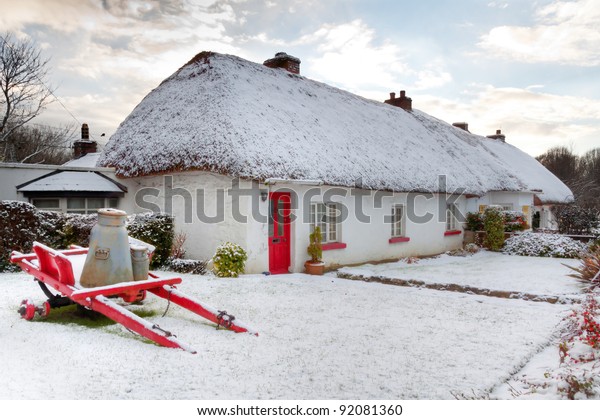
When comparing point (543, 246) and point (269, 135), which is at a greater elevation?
point (269, 135)

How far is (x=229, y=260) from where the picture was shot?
10.0m

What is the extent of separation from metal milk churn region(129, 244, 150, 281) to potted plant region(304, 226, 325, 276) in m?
5.54

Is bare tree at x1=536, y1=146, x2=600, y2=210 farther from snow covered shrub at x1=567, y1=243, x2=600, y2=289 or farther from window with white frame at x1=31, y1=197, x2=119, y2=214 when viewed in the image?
window with white frame at x1=31, y1=197, x2=119, y2=214

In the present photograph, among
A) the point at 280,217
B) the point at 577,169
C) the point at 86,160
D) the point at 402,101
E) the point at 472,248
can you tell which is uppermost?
the point at 402,101

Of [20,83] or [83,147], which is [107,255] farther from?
[83,147]

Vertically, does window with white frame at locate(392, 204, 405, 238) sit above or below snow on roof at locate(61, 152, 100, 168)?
below

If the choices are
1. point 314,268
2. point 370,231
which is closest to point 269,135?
point 314,268

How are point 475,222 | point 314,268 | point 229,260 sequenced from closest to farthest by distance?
point 229,260, point 314,268, point 475,222

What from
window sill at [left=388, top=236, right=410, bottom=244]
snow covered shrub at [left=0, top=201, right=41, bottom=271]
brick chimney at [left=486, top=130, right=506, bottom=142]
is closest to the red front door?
window sill at [left=388, top=236, right=410, bottom=244]

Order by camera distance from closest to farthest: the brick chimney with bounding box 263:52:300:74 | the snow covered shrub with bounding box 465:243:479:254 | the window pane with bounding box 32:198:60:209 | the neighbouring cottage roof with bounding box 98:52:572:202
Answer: the neighbouring cottage roof with bounding box 98:52:572:202, the window pane with bounding box 32:198:60:209, the brick chimney with bounding box 263:52:300:74, the snow covered shrub with bounding box 465:243:479:254

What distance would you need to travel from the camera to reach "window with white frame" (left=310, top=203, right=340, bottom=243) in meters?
12.0

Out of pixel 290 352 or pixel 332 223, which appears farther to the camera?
pixel 332 223

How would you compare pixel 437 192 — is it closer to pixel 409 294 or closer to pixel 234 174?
pixel 409 294

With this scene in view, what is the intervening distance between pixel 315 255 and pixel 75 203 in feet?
21.7
